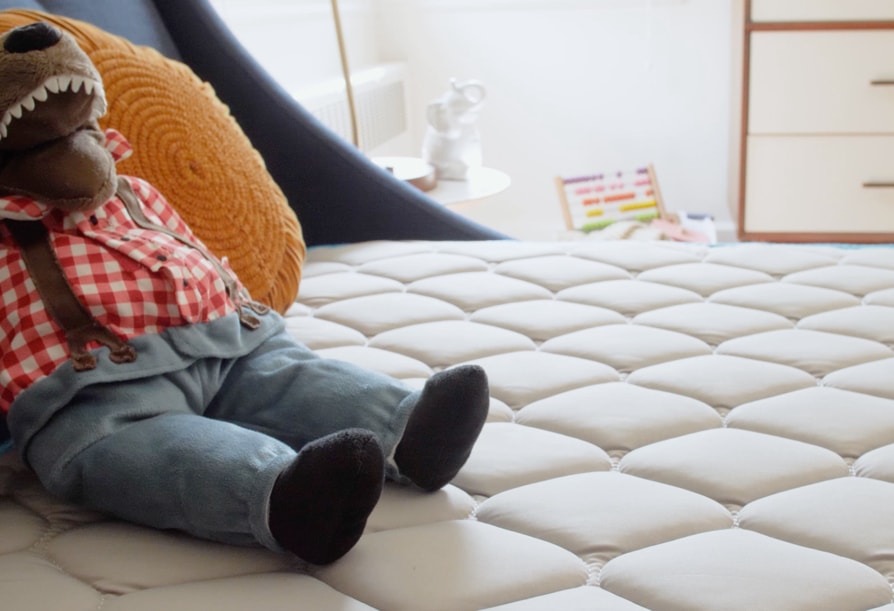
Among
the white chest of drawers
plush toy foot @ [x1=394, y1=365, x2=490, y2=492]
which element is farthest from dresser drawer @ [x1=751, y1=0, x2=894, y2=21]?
plush toy foot @ [x1=394, y1=365, x2=490, y2=492]

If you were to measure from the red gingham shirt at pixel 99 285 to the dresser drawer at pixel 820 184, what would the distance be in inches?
71.7

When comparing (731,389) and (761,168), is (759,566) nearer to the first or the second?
(731,389)

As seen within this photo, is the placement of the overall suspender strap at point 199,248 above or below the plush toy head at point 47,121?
below

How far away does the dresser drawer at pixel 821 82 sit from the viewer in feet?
7.76

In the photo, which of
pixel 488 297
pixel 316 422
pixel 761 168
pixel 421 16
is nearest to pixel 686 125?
pixel 761 168

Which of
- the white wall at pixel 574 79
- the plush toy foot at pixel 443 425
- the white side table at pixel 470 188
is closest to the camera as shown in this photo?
the plush toy foot at pixel 443 425

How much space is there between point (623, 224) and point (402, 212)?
1081 millimetres

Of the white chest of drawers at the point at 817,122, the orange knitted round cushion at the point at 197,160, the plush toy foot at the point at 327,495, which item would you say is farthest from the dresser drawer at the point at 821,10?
the plush toy foot at the point at 327,495

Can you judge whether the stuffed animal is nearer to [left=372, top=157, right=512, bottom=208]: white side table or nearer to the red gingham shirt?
the red gingham shirt

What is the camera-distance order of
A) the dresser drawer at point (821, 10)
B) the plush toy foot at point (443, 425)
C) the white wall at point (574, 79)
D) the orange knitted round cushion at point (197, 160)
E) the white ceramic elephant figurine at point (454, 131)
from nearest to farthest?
the plush toy foot at point (443, 425) → the orange knitted round cushion at point (197, 160) → the white ceramic elephant figurine at point (454, 131) → the dresser drawer at point (821, 10) → the white wall at point (574, 79)

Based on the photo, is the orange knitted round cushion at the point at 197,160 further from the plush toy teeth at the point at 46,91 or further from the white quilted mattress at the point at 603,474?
the plush toy teeth at the point at 46,91

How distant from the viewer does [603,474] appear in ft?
2.71

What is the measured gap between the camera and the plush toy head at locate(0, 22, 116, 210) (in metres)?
0.82

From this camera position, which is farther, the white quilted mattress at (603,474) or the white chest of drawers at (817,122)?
the white chest of drawers at (817,122)
